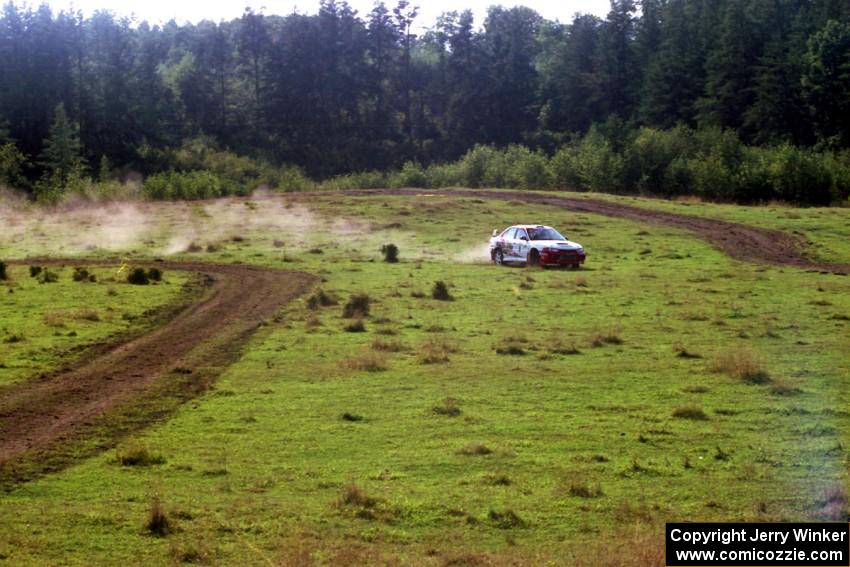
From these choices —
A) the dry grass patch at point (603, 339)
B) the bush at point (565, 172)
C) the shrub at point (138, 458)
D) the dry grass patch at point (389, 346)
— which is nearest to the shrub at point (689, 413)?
the dry grass patch at point (603, 339)

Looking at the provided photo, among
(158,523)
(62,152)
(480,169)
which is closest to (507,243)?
(158,523)

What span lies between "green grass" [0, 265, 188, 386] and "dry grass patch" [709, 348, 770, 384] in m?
13.6

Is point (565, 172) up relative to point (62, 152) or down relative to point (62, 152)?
down

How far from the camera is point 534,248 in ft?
142

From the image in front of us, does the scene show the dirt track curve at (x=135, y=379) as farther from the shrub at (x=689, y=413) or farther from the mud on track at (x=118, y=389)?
the shrub at (x=689, y=413)

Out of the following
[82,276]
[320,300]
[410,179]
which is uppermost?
[410,179]

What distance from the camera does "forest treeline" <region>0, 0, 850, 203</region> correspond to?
270ft

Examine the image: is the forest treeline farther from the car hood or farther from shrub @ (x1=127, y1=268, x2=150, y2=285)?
shrub @ (x1=127, y1=268, x2=150, y2=285)

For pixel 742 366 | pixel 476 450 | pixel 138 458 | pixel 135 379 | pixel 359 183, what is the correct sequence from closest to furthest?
pixel 138 458, pixel 476 450, pixel 742 366, pixel 135 379, pixel 359 183

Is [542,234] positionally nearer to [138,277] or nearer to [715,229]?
[715,229]

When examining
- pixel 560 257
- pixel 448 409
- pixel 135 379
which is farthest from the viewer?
pixel 560 257

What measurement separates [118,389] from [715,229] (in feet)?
141

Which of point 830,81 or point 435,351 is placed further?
point 830,81

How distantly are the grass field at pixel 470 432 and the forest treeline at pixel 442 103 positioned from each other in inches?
1840
